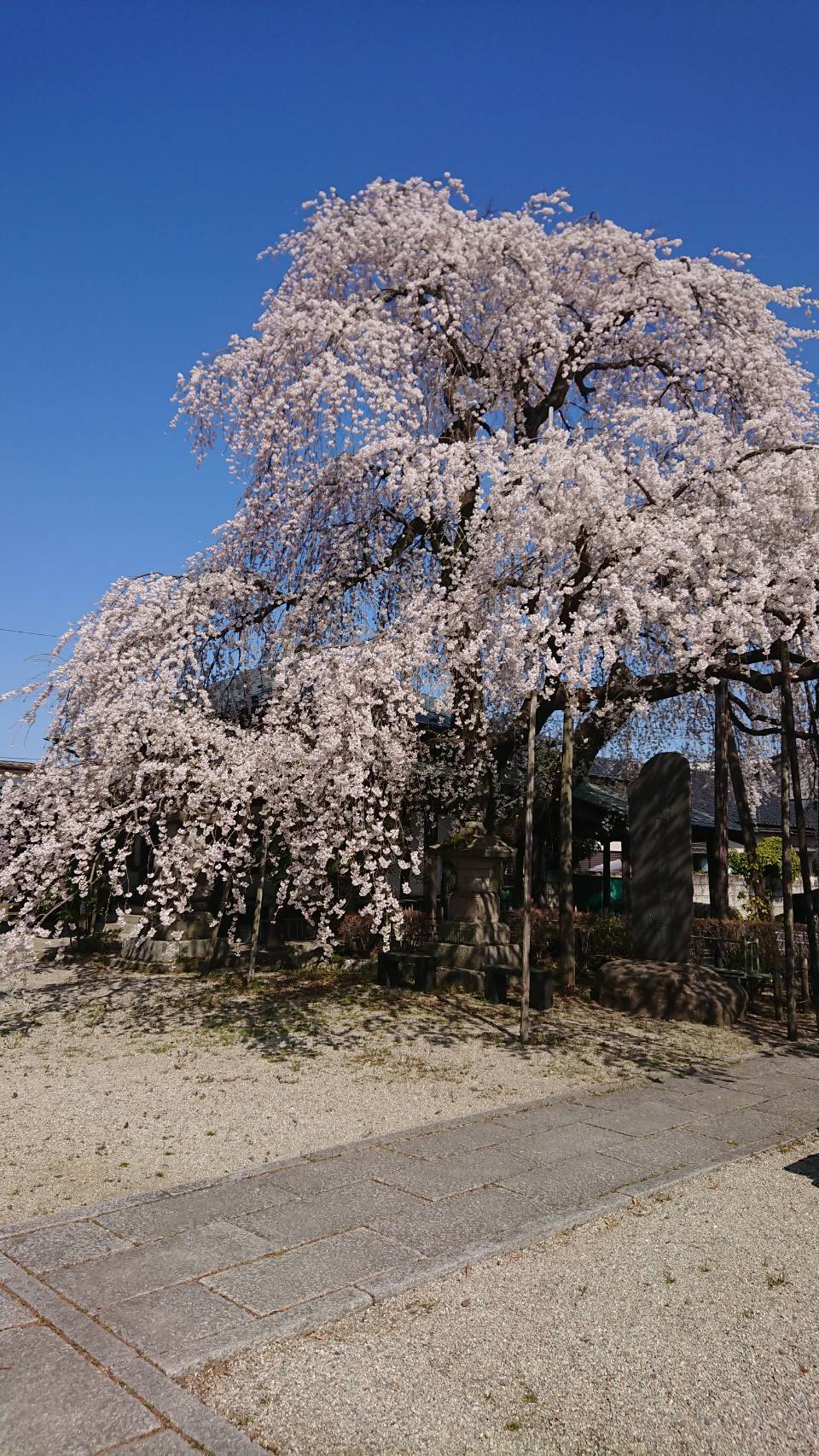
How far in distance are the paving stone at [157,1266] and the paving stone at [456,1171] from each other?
117 centimetres

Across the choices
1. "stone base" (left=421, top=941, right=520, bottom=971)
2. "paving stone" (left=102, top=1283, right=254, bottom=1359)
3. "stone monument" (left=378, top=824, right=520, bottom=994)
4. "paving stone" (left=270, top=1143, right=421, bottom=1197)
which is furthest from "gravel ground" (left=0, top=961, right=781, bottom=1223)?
"paving stone" (left=102, top=1283, right=254, bottom=1359)

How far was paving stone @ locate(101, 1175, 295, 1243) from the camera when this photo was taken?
4.69 metres

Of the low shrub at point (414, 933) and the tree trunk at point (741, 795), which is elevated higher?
the tree trunk at point (741, 795)

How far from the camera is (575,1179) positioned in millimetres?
5516

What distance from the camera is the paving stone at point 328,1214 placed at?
4621 millimetres

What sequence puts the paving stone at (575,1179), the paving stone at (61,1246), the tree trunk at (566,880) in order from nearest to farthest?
the paving stone at (61,1246)
the paving stone at (575,1179)
the tree trunk at (566,880)

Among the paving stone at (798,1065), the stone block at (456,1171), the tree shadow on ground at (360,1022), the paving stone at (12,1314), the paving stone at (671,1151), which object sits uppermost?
the tree shadow on ground at (360,1022)

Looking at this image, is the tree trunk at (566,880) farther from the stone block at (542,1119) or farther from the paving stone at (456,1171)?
the paving stone at (456,1171)

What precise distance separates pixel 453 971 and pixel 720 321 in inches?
397

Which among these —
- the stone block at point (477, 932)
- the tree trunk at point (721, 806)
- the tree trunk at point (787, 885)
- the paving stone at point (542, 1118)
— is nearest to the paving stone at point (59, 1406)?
the paving stone at point (542, 1118)

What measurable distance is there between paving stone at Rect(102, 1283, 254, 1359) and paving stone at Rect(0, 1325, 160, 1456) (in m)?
0.23

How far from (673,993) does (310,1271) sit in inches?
323

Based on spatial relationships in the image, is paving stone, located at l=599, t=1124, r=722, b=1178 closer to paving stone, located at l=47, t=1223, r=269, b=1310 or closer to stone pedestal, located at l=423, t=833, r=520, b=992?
paving stone, located at l=47, t=1223, r=269, b=1310

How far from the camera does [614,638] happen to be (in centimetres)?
983
